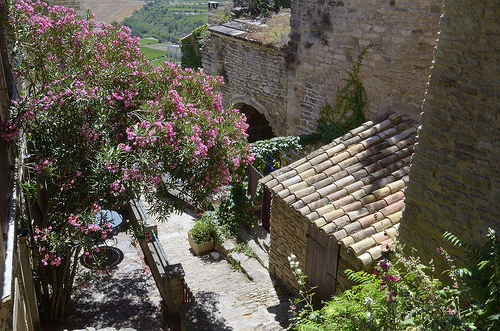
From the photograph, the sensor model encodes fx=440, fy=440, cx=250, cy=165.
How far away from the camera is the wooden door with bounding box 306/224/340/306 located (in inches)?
254

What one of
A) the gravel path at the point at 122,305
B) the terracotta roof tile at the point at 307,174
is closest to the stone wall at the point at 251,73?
the terracotta roof tile at the point at 307,174

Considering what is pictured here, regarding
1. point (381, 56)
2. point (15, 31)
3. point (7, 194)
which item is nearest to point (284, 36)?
point (381, 56)

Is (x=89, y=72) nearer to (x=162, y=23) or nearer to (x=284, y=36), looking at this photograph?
(x=284, y=36)

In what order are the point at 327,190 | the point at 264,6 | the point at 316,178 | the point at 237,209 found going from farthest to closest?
the point at 264,6 < the point at 237,209 < the point at 316,178 < the point at 327,190

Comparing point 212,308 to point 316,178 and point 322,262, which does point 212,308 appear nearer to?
point 322,262

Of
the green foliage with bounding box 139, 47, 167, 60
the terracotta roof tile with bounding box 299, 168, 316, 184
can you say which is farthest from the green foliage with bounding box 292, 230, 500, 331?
the green foliage with bounding box 139, 47, 167, 60

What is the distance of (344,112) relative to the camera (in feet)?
30.3

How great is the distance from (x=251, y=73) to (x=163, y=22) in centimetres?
4687

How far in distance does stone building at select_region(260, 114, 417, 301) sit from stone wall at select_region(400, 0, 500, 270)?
1.31 metres

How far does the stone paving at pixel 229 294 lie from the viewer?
6980mm

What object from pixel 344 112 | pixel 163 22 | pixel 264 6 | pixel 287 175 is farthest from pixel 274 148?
pixel 163 22

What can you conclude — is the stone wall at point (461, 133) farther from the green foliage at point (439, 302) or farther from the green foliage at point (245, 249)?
the green foliage at point (245, 249)

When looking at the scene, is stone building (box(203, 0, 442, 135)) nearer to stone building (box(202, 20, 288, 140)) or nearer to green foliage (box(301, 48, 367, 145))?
stone building (box(202, 20, 288, 140))

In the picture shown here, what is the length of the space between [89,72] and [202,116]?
1800 mm
